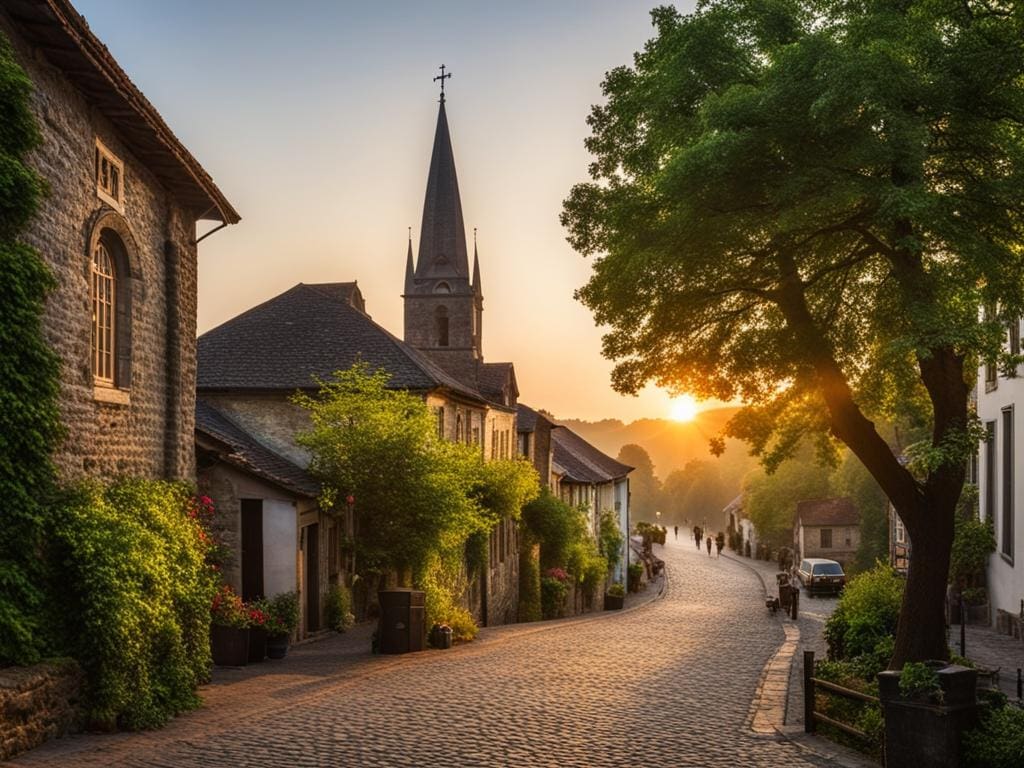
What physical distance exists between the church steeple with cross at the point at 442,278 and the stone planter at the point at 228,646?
35.2 meters

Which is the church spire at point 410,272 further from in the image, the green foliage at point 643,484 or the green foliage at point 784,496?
the green foliage at point 643,484

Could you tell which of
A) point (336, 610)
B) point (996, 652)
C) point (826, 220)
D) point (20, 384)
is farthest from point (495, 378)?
point (20, 384)

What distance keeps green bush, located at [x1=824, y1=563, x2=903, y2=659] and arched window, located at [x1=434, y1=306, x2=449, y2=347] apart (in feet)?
118

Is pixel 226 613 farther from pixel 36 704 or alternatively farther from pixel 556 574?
pixel 556 574

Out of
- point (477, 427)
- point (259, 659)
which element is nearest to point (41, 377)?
point (259, 659)

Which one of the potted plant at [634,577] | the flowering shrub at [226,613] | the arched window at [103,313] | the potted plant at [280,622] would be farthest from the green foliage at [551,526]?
the arched window at [103,313]

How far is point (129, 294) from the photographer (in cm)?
1464

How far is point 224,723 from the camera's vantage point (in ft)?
39.0

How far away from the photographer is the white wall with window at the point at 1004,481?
23.5 meters

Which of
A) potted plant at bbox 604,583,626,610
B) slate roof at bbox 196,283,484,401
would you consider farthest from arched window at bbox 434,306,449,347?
slate roof at bbox 196,283,484,401

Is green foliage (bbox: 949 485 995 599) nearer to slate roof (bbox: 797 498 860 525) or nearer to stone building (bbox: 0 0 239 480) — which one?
stone building (bbox: 0 0 239 480)

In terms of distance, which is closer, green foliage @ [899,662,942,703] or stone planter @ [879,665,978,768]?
stone planter @ [879,665,978,768]

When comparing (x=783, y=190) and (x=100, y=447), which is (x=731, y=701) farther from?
(x=100, y=447)

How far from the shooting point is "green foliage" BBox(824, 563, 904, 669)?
17.2m
